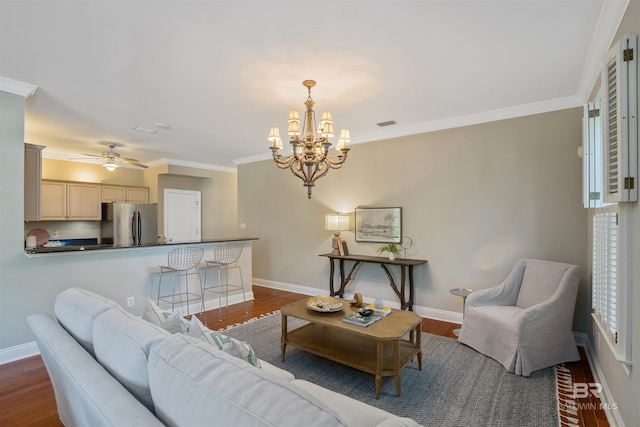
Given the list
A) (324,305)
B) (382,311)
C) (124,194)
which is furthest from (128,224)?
(382,311)

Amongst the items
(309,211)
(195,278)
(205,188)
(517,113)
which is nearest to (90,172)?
(205,188)

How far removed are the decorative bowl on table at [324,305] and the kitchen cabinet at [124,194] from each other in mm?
5386

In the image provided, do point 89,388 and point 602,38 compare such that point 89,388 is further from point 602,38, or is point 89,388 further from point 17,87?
point 602,38

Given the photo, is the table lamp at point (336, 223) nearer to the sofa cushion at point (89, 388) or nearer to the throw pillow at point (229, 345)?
the throw pillow at point (229, 345)

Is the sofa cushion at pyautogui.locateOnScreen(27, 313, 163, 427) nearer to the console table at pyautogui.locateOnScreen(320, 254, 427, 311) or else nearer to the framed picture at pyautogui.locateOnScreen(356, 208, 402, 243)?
the console table at pyautogui.locateOnScreen(320, 254, 427, 311)

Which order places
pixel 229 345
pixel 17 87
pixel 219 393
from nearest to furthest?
pixel 219 393
pixel 229 345
pixel 17 87

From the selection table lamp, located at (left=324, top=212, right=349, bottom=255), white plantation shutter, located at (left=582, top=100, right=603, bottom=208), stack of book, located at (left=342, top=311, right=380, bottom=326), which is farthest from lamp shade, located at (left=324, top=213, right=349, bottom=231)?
white plantation shutter, located at (left=582, top=100, right=603, bottom=208)

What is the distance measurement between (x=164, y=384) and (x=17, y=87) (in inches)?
140

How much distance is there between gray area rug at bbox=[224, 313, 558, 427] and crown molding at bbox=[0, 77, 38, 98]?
3.42 metres

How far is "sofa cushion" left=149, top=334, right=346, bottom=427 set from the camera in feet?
2.34

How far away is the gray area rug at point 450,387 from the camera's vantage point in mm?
2158

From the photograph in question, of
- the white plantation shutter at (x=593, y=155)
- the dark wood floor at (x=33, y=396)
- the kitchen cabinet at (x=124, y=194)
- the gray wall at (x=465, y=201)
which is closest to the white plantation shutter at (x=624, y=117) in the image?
the white plantation shutter at (x=593, y=155)

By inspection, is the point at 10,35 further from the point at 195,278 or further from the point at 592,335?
the point at 592,335

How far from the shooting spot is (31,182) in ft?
11.8
